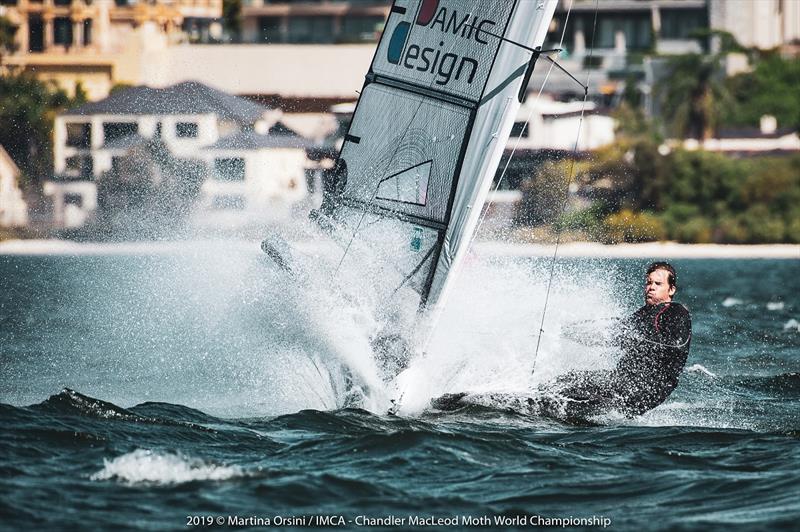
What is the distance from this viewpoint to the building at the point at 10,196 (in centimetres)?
5599

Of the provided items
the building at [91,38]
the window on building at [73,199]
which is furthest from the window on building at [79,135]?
the building at [91,38]

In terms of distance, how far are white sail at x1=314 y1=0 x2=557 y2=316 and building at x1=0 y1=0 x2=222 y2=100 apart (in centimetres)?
5819

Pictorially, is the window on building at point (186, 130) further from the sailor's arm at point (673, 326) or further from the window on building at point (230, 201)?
the sailor's arm at point (673, 326)

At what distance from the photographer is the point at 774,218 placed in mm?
60531

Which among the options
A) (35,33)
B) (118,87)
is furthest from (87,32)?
(118,87)

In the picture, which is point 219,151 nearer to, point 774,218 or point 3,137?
point 3,137

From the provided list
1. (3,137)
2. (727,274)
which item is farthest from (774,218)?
(3,137)

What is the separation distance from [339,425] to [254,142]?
40459mm

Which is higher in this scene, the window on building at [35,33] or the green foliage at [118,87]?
the window on building at [35,33]

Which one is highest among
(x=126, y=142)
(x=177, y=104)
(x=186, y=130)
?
(x=177, y=104)

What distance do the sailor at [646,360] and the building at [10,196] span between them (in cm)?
4606

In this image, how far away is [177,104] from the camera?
55094 mm

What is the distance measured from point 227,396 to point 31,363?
3394mm

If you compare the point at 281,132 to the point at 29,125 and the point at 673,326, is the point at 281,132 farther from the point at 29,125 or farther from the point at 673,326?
the point at 673,326
